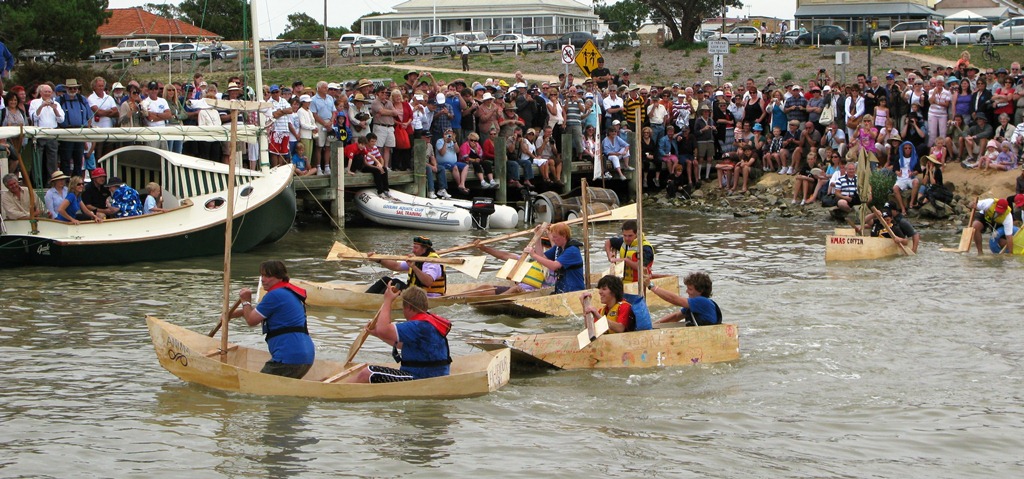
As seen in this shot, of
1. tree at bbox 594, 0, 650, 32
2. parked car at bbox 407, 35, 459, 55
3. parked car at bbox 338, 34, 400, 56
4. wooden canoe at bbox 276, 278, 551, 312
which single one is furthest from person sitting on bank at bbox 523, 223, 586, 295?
tree at bbox 594, 0, 650, 32

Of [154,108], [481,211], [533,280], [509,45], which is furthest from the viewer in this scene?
[509,45]

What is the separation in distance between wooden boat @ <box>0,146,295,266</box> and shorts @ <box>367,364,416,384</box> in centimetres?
860

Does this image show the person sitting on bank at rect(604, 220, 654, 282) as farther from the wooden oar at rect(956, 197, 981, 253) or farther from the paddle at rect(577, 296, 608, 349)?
the wooden oar at rect(956, 197, 981, 253)

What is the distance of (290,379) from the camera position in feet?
34.7

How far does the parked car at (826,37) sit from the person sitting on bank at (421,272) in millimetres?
37247

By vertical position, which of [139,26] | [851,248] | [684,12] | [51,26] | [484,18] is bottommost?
[851,248]

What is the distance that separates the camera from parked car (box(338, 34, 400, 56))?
55.2 meters

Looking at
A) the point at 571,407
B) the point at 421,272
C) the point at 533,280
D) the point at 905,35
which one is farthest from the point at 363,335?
the point at 905,35

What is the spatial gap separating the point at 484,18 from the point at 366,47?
15.5 meters

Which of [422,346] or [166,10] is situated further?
[166,10]

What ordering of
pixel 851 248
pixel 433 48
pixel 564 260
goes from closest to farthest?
pixel 564 260 < pixel 851 248 < pixel 433 48

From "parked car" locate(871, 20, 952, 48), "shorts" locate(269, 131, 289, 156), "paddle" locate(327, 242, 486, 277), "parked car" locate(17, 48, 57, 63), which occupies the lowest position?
"paddle" locate(327, 242, 486, 277)

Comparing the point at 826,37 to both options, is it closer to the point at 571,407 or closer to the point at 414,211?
the point at 414,211

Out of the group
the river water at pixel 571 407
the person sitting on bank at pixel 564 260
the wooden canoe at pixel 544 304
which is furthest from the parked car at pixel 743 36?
the person sitting on bank at pixel 564 260
